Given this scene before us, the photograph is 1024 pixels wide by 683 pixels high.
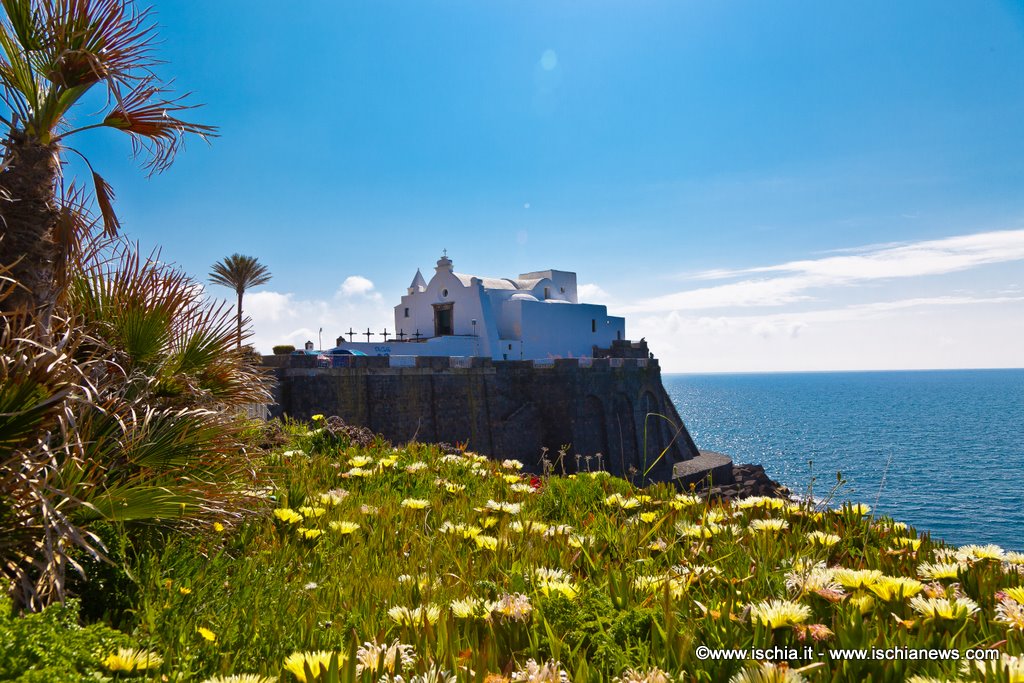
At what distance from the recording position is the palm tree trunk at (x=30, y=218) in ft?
11.2

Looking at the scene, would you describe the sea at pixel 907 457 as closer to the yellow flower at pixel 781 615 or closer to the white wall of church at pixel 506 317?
the yellow flower at pixel 781 615

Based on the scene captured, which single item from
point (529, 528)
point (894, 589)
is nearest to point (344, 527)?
point (529, 528)

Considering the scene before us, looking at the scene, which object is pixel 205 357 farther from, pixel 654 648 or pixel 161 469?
pixel 654 648

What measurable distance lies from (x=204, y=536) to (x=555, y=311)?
115ft

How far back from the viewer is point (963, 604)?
75.5 inches

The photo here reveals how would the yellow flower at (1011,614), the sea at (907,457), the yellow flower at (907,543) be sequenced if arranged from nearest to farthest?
the yellow flower at (1011,614)
the yellow flower at (907,543)
the sea at (907,457)

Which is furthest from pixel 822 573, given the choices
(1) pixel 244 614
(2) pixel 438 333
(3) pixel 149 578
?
(2) pixel 438 333

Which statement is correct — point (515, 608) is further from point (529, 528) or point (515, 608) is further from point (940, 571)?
point (940, 571)

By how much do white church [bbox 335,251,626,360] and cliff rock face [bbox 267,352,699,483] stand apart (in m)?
7.31

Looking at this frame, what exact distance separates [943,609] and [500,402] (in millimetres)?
24412

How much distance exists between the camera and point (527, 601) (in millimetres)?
2223

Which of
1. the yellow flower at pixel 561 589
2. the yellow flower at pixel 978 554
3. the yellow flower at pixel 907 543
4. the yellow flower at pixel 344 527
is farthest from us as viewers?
the yellow flower at pixel 344 527

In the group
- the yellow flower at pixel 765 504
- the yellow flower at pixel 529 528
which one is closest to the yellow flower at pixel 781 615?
the yellow flower at pixel 529 528

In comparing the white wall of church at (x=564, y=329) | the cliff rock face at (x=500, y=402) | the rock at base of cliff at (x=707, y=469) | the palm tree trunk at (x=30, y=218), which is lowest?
the rock at base of cliff at (x=707, y=469)
